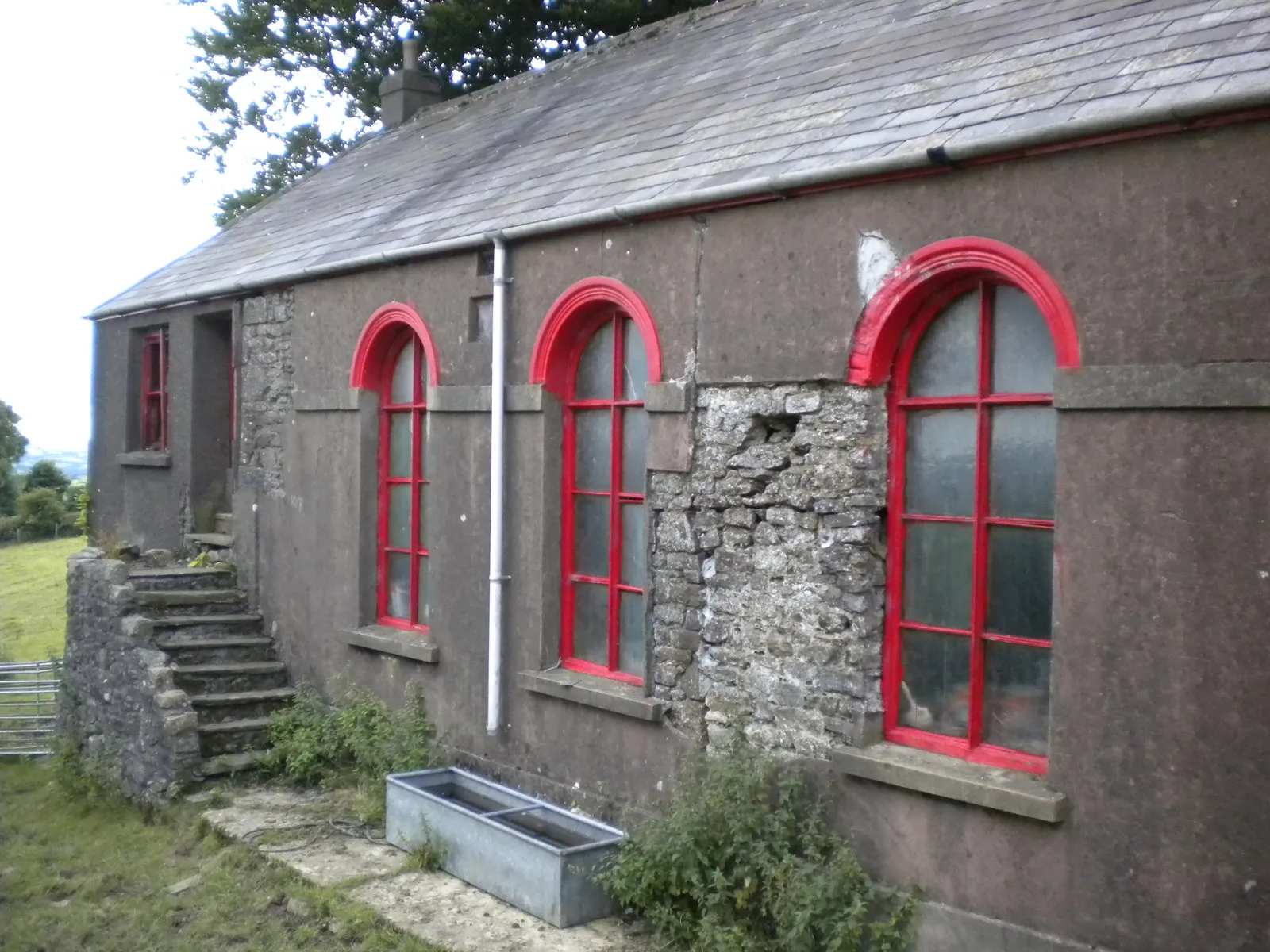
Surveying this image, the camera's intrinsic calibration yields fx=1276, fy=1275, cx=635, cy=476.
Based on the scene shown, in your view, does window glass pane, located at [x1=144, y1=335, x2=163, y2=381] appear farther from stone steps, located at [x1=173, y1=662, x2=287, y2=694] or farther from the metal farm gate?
stone steps, located at [x1=173, y1=662, x2=287, y2=694]

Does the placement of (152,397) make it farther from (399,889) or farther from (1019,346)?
(1019,346)

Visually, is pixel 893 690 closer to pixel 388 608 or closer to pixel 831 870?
pixel 831 870

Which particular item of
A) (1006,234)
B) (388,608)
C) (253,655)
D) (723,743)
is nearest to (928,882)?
(723,743)

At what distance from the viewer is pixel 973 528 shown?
6.24 metres

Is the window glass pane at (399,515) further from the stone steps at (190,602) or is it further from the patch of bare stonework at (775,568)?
the patch of bare stonework at (775,568)

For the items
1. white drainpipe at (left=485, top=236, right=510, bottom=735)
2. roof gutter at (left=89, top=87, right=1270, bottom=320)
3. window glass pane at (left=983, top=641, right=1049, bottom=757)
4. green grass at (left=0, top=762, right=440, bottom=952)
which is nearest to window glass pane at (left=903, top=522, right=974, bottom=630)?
window glass pane at (left=983, top=641, right=1049, bottom=757)

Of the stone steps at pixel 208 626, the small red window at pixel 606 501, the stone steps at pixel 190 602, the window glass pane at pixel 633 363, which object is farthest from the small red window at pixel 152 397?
the window glass pane at pixel 633 363

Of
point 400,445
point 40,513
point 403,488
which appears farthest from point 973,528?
point 40,513

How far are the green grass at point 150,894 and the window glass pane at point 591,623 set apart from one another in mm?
2203

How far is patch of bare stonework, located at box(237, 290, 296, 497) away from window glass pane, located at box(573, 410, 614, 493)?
4061 mm

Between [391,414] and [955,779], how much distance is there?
6.28 meters

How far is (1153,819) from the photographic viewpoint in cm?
526

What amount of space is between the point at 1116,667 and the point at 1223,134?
223 cm

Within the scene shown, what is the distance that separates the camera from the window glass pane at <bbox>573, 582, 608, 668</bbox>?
846cm
